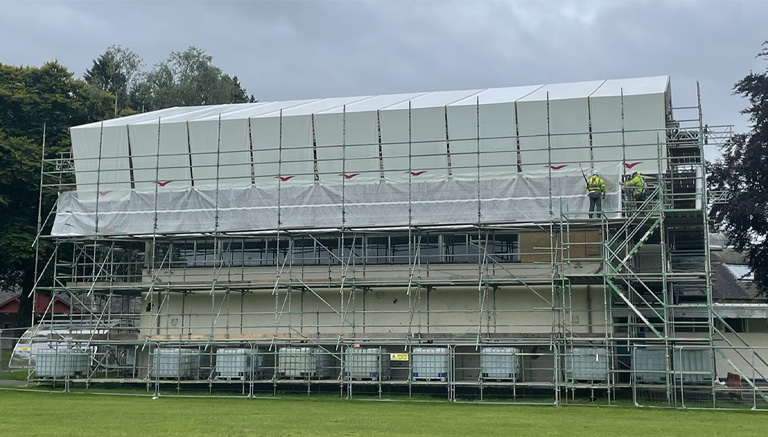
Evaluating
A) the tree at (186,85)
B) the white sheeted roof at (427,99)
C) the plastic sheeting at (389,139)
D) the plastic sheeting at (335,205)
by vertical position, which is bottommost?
the plastic sheeting at (335,205)

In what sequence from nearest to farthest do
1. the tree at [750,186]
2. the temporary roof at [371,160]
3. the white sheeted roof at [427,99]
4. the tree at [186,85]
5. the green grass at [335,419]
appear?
the green grass at [335,419]
the temporary roof at [371,160]
the white sheeted roof at [427,99]
the tree at [750,186]
the tree at [186,85]

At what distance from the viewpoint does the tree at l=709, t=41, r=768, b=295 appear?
115 feet

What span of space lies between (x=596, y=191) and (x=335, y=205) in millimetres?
7504

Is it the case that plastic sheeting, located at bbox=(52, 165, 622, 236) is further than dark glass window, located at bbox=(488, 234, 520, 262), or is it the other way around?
dark glass window, located at bbox=(488, 234, 520, 262)

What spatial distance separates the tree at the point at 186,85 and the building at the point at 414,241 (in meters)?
26.5

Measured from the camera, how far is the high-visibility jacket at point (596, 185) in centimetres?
2325

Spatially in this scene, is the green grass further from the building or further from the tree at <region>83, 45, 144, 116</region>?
the tree at <region>83, 45, 144, 116</region>

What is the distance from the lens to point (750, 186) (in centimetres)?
3625

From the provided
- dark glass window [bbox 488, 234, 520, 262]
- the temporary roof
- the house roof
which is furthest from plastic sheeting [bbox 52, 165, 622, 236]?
the house roof

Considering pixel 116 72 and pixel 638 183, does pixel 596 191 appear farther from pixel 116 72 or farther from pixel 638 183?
pixel 116 72

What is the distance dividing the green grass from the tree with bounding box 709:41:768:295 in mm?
Result: 16202

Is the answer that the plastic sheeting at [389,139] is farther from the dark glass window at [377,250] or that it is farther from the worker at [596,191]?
the dark glass window at [377,250]

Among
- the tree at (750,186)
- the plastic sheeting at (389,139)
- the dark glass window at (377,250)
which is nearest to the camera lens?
the plastic sheeting at (389,139)

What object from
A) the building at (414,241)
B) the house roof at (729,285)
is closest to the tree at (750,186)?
the house roof at (729,285)
